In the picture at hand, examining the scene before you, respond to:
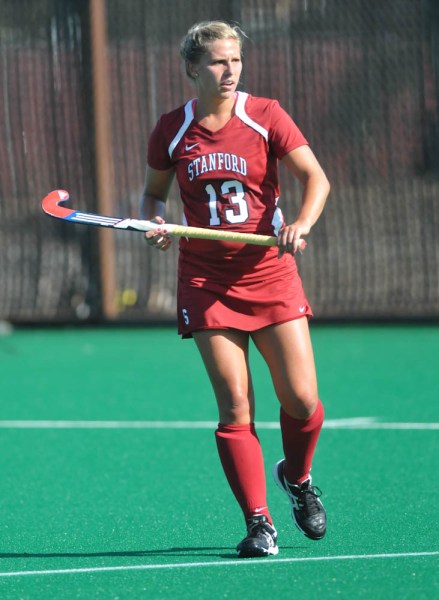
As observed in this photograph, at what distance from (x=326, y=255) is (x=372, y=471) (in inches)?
226

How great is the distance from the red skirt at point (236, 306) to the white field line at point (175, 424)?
2676 mm

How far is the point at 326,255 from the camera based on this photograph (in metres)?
11.7

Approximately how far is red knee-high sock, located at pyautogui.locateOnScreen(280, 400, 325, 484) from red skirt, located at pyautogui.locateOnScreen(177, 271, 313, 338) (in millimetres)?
379

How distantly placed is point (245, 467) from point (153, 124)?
7.57 m

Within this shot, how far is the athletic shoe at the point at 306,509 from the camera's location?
4.63m

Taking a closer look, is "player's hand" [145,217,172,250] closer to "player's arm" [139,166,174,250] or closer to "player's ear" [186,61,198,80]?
"player's arm" [139,166,174,250]

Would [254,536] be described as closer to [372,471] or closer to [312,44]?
[372,471]

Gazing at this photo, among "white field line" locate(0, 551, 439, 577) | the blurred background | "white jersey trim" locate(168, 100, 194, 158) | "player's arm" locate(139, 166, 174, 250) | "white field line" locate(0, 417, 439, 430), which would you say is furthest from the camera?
the blurred background

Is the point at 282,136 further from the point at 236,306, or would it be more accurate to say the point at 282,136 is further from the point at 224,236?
the point at 236,306

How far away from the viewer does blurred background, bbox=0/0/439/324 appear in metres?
11.4

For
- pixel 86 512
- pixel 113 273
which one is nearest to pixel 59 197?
pixel 86 512

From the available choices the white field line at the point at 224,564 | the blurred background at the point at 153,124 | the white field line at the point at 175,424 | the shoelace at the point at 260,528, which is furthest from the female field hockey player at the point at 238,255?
the blurred background at the point at 153,124

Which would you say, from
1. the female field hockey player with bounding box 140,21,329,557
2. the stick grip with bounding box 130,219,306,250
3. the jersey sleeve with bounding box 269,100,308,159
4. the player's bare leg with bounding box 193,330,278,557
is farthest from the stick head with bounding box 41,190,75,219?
the jersey sleeve with bounding box 269,100,308,159

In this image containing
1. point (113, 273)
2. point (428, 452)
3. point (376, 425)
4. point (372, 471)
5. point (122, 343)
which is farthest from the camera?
point (113, 273)
